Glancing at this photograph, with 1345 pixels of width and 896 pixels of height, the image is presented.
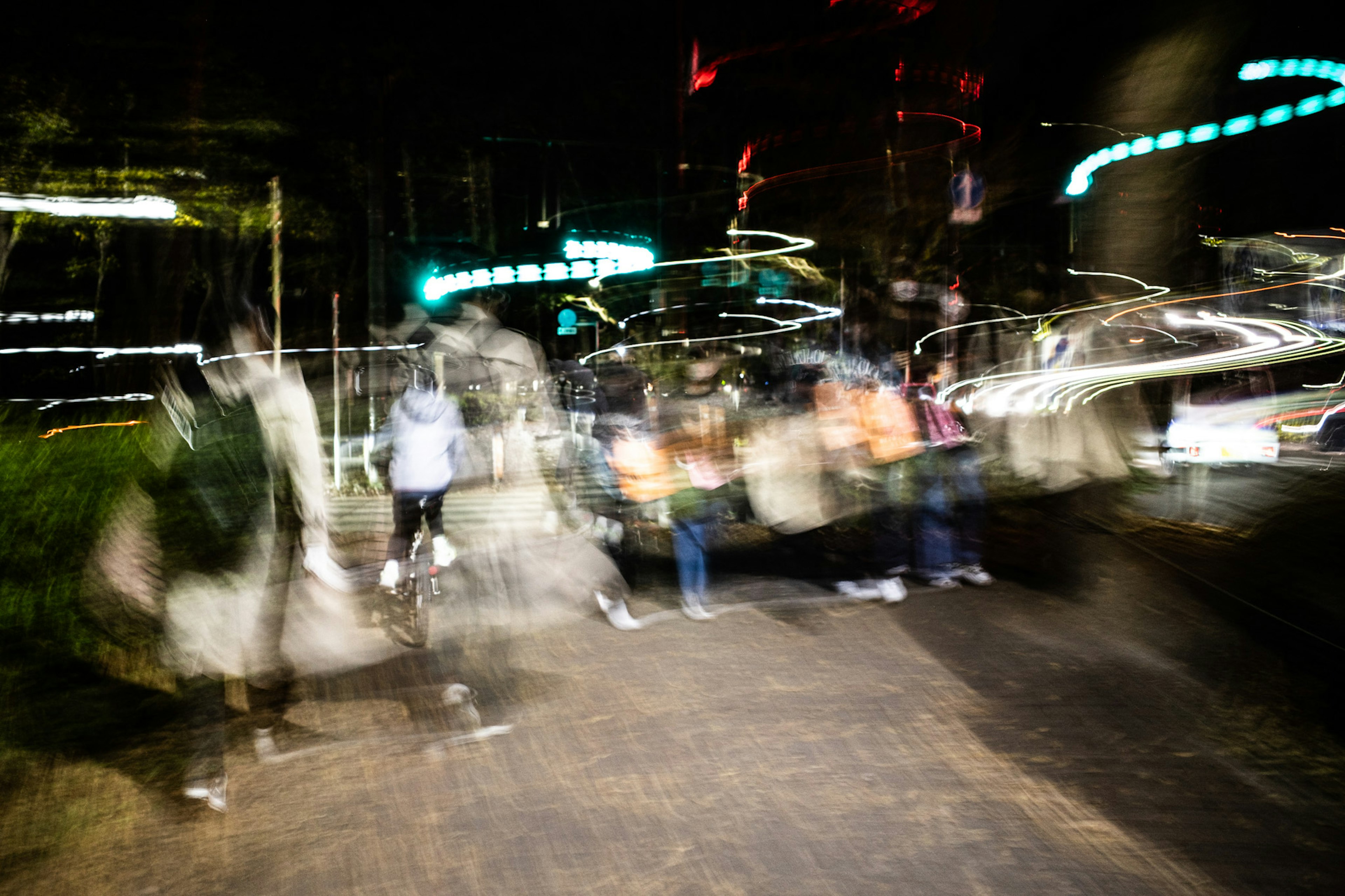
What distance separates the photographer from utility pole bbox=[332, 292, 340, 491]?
11992 mm

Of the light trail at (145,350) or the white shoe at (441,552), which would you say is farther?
the white shoe at (441,552)

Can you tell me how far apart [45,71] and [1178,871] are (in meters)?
9.35

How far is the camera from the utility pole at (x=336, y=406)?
472 inches

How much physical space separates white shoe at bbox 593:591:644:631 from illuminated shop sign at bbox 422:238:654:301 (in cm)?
1070

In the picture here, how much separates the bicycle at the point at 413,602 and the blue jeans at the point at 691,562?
2.19 metres

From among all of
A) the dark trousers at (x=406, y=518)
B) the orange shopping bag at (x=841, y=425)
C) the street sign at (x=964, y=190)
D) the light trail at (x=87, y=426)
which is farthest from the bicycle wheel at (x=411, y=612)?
the street sign at (x=964, y=190)

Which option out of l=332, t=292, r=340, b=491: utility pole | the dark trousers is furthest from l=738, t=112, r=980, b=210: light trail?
the dark trousers

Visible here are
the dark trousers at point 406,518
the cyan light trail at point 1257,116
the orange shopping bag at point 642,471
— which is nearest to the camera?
the dark trousers at point 406,518

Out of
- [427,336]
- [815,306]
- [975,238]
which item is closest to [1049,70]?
[975,238]

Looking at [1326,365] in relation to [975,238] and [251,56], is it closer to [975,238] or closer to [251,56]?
[975,238]

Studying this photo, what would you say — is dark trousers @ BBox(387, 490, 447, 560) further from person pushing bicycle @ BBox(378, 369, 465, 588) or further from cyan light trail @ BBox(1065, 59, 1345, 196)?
cyan light trail @ BBox(1065, 59, 1345, 196)

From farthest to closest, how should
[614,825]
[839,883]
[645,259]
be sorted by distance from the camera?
[645,259] < [614,825] < [839,883]

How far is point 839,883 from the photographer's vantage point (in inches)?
128

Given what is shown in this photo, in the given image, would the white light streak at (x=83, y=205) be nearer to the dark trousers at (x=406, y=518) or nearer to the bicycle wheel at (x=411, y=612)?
the dark trousers at (x=406, y=518)
